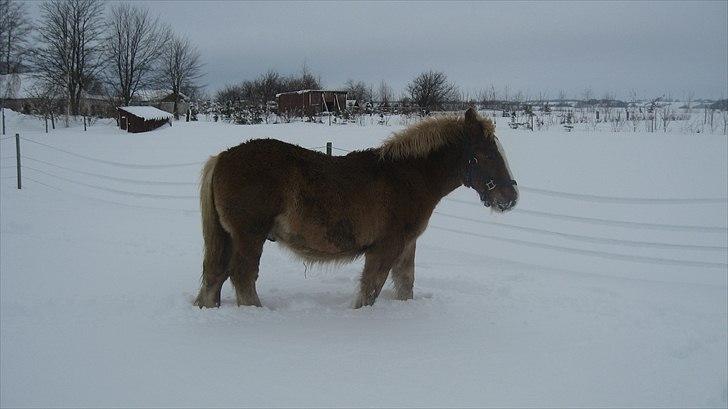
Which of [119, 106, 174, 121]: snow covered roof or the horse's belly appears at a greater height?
[119, 106, 174, 121]: snow covered roof

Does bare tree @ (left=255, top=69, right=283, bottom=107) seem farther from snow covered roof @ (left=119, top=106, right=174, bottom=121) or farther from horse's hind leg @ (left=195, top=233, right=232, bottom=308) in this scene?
horse's hind leg @ (left=195, top=233, right=232, bottom=308)

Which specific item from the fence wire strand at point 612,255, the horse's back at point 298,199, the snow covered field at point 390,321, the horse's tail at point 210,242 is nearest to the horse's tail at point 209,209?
the horse's tail at point 210,242

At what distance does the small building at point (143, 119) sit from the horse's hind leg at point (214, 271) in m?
29.3

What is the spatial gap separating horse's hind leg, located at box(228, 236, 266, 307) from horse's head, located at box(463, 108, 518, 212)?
2.07 metres

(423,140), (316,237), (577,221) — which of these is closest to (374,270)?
(316,237)

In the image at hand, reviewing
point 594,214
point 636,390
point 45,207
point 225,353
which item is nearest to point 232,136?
point 45,207

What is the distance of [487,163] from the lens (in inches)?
192

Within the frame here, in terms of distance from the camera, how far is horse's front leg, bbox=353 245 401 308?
15.4ft

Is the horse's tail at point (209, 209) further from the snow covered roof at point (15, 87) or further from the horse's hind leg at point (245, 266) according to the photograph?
the snow covered roof at point (15, 87)

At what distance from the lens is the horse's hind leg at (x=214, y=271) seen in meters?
4.75

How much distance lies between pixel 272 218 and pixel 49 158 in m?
17.0

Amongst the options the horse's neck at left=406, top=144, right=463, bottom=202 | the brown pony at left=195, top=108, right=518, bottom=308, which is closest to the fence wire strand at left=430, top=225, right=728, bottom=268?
the brown pony at left=195, top=108, right=518, bottom=308

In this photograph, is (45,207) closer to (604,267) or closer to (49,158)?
(49,158)

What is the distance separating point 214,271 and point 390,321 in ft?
5.46
